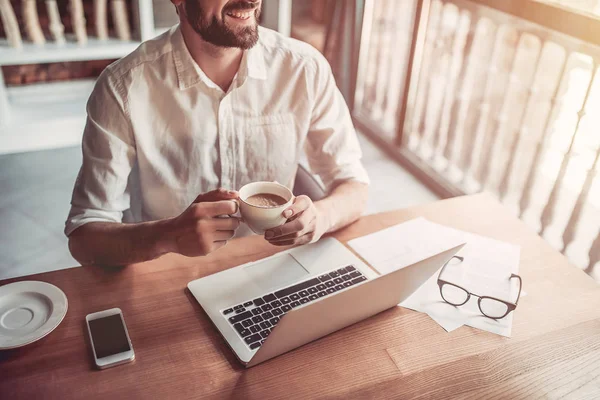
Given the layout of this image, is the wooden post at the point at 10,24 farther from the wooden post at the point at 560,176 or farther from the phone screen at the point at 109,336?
the wooden post at the point at 560,176

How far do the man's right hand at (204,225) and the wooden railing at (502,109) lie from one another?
5.57 feet

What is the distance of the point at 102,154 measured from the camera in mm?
1271

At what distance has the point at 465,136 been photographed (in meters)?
3.26

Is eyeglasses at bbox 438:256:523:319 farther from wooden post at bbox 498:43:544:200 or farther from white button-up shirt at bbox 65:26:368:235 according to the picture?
wooden post at bbox 498:43:544:200

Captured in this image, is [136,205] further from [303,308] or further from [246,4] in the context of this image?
[303,308]

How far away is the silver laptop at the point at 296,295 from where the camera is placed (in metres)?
0.89

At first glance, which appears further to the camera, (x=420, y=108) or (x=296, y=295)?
(x=420, y=108)

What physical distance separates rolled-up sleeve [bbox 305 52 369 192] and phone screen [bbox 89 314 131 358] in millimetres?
751

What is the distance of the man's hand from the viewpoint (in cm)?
109

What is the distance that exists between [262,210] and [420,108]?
2.79 meters

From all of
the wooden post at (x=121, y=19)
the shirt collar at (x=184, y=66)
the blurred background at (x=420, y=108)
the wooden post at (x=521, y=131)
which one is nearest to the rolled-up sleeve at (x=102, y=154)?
the shirt collar at (x=184, y=66)

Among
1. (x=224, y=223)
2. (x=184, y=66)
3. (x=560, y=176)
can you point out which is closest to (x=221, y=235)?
(x=224, y=223)

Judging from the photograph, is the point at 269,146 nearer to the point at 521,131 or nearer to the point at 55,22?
the point at 521,131

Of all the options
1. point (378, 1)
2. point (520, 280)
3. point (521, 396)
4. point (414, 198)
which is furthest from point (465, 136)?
point (521, 396)
